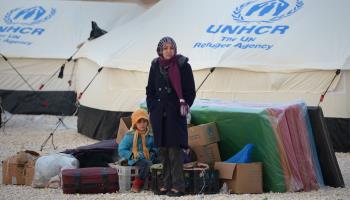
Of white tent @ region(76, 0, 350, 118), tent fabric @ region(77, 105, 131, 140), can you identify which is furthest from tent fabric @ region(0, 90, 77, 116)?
white tent @ region(76, 0, 350, 118)

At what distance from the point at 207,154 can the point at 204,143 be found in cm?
13

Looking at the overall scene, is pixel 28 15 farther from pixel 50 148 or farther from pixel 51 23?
pixel 50 148

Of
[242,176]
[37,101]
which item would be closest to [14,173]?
[242,176]

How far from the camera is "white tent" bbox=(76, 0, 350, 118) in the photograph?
37.4 feet

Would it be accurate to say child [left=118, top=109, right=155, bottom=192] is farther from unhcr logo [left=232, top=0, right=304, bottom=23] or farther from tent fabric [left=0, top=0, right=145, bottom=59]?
tent fabric [left=0, top=0, right=145, bottom=59]

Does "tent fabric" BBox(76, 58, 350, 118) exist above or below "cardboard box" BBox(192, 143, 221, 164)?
above

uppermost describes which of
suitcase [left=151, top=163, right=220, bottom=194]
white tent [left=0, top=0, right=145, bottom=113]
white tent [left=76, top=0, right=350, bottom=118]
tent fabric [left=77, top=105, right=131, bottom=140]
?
white tent [left=0, top=0, right=145, bottom=113]

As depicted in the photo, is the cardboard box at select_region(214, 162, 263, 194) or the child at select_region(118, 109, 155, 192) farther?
the child at select_region(118, 109, 155, 192)

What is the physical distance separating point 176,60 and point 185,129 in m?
0.65

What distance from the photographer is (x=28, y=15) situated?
18844mm

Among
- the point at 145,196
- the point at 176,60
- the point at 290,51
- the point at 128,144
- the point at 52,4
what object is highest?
the point at 52,4

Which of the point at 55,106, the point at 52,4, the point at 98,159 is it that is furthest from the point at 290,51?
the point at 52,4

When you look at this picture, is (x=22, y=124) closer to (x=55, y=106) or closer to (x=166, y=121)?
(x=55, y=106)

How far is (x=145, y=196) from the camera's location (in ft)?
25.7
